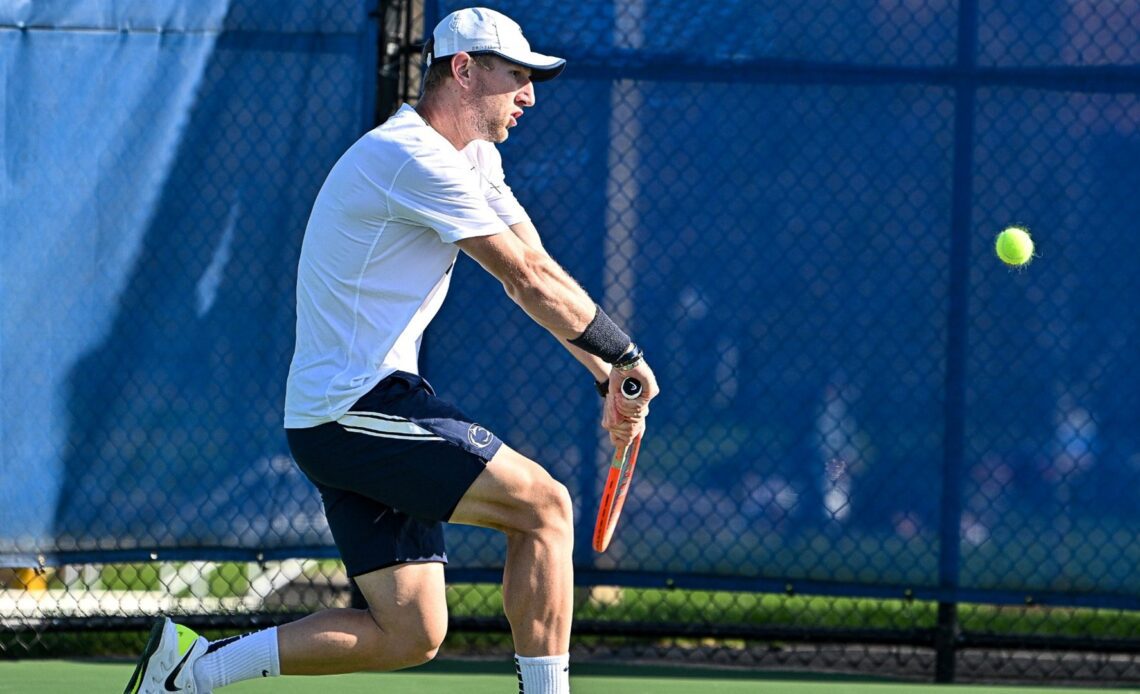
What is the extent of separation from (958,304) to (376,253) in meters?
2.34

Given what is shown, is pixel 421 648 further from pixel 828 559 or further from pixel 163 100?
pixel 163 100

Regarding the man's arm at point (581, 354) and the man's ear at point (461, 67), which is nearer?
the man's ear at point (461, 67)

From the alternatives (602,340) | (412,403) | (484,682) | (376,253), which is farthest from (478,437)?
(484,682)

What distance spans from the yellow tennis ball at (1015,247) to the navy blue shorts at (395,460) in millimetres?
2243

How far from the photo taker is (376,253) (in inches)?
122

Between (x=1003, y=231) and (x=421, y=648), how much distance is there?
251 cm

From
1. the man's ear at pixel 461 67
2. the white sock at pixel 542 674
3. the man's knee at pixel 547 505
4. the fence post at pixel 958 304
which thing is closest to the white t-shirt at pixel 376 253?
the man's ear at pixel 461 67

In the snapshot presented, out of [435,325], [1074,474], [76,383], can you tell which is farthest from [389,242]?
[1074,474]

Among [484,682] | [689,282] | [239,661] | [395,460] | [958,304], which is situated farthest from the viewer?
[689,282]

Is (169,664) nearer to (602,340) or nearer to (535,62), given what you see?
(602,340)

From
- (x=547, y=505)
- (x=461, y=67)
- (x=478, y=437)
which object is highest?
(x=461, y=67)

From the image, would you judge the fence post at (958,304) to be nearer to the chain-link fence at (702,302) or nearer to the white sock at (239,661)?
the chain-link fence at (702,302)

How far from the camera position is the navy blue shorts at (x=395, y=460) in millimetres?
3082

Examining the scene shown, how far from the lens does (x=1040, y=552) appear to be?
4801 mm
